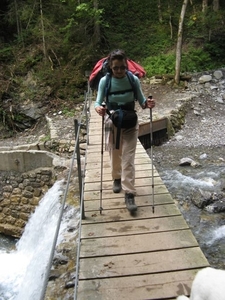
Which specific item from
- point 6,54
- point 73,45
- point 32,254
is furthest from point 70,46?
point 32,254

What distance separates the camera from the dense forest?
13.5 metres

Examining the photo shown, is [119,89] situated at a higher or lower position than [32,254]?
higher

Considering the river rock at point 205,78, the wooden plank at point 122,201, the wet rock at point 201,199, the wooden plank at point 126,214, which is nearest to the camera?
the wooden plank at point 126,214

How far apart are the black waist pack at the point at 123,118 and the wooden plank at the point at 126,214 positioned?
1093 millimetres

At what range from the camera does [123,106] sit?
395cm

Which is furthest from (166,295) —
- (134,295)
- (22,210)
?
(22,210)

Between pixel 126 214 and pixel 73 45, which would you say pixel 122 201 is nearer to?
pixel 126 214

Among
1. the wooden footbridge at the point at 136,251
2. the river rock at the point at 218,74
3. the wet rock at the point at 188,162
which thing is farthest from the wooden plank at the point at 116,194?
the river rock at the point at 218,74

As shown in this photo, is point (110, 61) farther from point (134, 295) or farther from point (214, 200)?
point (214, 200)

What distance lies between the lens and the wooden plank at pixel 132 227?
3.71 meters

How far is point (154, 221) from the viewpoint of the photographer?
12.8ft

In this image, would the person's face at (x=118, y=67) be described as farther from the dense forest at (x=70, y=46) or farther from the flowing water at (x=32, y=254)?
the dense forest at (x=70, y=46)

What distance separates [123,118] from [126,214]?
1.21m

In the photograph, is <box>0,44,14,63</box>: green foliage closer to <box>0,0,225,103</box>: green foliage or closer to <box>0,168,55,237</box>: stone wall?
<box>0,0,225,103</box>: green foliage
